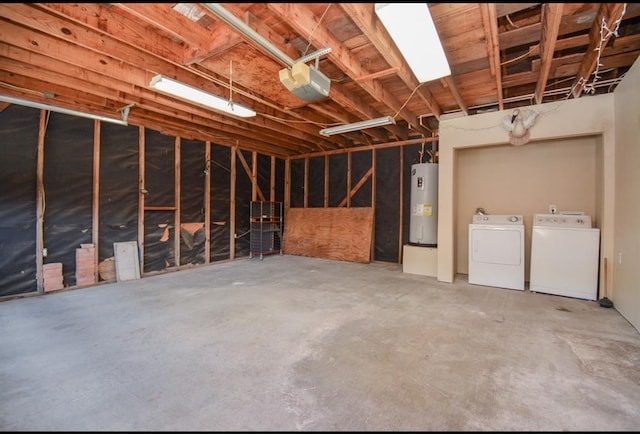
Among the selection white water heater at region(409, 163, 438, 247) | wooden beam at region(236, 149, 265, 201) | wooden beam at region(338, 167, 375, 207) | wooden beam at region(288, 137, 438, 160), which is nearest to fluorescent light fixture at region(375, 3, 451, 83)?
white water heater at region(409, 163, 438, 247)

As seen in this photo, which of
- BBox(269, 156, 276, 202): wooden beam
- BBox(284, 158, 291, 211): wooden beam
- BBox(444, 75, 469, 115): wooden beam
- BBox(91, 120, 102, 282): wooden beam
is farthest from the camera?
BBox(284, 158, 291, 211): wooden beam

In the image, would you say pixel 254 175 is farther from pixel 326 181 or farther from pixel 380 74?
pixel 380 74

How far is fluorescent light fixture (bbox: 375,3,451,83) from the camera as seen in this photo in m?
1.91

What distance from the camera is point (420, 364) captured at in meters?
2.04

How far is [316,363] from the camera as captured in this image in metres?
2.05

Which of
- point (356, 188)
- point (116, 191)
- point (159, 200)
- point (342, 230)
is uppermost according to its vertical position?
point (356, 188)

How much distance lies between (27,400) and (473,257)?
4.82 metres

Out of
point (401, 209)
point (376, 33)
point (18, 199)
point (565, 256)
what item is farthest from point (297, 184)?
point (565, 256)

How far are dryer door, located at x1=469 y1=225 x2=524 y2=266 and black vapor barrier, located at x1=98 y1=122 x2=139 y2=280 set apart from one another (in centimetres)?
551

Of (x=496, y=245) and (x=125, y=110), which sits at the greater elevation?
(x=125, y=110)

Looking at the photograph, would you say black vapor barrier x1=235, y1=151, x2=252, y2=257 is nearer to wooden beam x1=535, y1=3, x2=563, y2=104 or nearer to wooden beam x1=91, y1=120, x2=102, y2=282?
wooden beam x1=91, y1=120, x2=102, y2=282

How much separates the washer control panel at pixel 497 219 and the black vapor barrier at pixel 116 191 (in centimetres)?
563

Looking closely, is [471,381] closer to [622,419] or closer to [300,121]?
[622,419]

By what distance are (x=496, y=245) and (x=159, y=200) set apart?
560 centimetres
